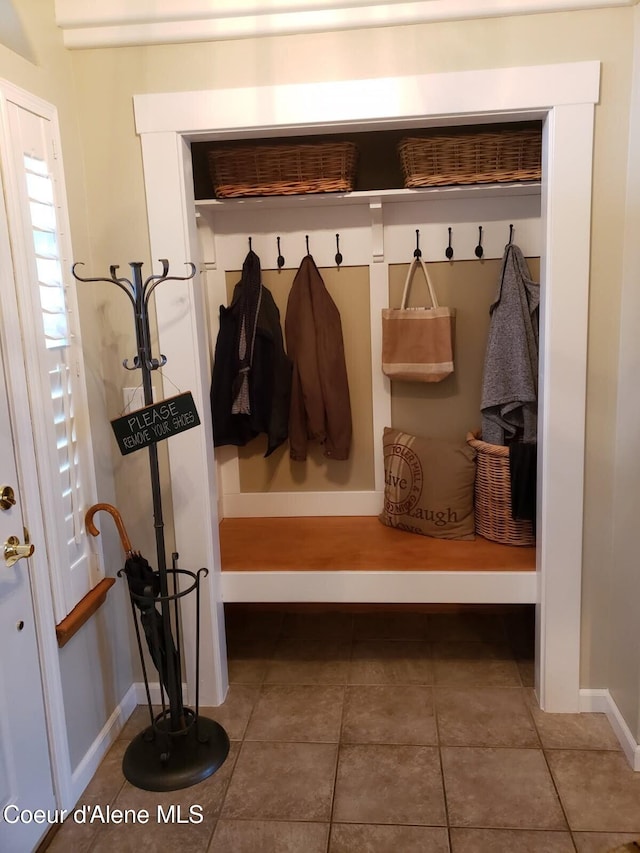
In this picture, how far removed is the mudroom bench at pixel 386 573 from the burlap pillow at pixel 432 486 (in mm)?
80

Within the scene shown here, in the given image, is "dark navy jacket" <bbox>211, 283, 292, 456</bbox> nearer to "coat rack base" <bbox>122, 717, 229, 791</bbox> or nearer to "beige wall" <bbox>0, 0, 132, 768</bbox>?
"beige wall" <bbox>0, 0, 132, 768</bbox>

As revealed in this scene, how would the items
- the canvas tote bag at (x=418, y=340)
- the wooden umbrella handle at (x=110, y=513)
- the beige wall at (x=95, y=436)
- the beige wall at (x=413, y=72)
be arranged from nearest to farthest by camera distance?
the beige wall at (x=95, y=436) → the beige wall at (x=413, y=72) → the wooden umbrella handle at (x=110, y=513) → the canvas tote bag at (x=418, y=340)

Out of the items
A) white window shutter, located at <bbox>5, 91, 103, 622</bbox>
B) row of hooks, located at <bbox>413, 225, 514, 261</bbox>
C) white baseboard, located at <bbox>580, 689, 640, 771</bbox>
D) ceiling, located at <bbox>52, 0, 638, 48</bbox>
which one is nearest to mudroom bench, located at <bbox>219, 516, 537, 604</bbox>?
white baseboard, located at <bbox>580, 689, 640, 771</bbox>

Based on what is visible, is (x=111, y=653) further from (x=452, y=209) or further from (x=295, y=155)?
(x=452, y=209)

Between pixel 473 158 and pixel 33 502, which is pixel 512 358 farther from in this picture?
pixel 33 502

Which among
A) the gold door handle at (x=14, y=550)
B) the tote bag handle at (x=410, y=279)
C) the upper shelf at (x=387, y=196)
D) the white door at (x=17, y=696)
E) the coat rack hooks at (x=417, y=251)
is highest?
the upper shelf at (x=387, y=196)

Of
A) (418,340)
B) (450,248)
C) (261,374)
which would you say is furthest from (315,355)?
(450,248)

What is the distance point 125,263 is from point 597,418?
1732 millimetres

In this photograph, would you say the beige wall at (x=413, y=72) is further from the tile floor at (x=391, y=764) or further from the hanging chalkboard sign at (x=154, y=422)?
the tile floor at (x=391, y=764)

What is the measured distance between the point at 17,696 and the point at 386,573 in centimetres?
133

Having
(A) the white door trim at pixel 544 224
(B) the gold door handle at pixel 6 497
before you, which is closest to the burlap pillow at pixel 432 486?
(A) the white door trim at pixel 544 224

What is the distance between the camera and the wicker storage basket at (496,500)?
2736mm

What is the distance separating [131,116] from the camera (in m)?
2.27

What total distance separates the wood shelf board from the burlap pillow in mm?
60
